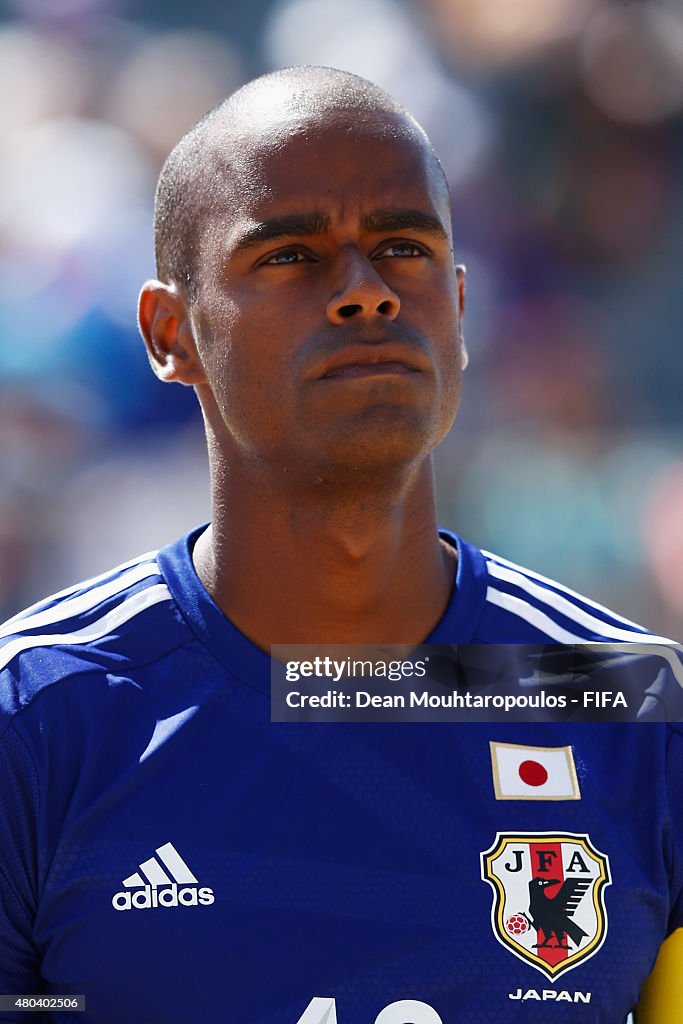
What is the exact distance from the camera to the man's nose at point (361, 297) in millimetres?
1780

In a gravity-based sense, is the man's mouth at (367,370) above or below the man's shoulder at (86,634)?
above

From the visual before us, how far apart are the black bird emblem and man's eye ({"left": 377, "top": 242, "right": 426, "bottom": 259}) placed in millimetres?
948

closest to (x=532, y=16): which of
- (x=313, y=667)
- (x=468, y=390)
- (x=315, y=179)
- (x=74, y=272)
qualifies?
(x=468, y=390)

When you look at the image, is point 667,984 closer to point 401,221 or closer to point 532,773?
point 532,773

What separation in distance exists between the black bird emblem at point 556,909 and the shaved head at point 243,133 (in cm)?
108

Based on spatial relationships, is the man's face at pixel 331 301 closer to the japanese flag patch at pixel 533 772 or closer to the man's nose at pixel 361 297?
the man's nose at pixel 361 297

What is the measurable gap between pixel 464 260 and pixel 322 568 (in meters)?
3.44

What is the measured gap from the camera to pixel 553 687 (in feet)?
6.26

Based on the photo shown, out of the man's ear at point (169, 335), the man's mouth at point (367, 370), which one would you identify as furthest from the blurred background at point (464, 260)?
the man's mouth at point (367, 370)

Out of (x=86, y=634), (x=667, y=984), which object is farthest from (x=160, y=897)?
(x=667, y=984)

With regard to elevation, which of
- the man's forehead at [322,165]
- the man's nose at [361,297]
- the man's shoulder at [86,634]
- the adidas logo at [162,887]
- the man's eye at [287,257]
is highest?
the man's forehead at [322,165]

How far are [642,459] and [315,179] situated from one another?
3.27 m

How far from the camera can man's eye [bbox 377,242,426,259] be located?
75.3 inches

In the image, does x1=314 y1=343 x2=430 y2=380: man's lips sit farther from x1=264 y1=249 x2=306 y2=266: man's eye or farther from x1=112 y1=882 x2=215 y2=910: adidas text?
x1=112 y1=882 x2=215 y2=910: adidas text
